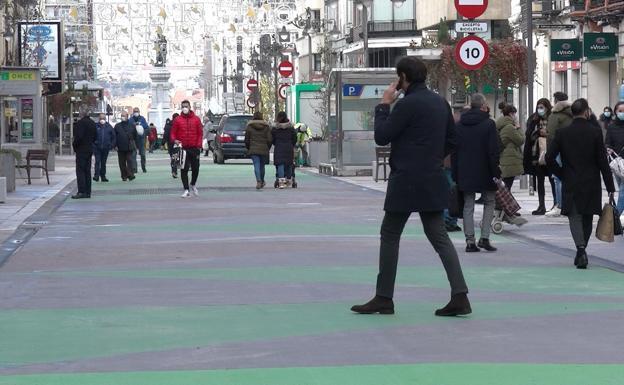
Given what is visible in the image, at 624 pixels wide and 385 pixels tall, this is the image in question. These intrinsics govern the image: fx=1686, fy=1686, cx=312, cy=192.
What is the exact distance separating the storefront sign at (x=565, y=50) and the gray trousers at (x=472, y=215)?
28846 mm

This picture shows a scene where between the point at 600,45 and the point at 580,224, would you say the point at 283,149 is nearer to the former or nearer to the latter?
the point at 600,45

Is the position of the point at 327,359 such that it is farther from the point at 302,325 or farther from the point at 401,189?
the point at 401,189

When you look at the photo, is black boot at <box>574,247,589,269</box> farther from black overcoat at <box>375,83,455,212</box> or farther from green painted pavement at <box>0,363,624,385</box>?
green painted pavement at <box>0,363,624,385</box>

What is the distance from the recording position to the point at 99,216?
87.5 ft

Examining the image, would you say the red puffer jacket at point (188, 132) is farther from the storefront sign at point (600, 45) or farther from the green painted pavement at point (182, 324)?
the green painted pavement at point (182, 324)

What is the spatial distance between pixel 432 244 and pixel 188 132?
2107 centimetres

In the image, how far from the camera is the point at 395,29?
94.4 meters

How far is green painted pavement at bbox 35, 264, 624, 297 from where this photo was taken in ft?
48.3

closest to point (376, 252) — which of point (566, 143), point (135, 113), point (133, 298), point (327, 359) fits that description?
point (566, 143)

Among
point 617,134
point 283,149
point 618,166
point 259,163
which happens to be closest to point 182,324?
point 618,166

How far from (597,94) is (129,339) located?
132 ft

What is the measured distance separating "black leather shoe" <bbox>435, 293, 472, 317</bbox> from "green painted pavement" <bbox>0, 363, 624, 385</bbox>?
7.89ft

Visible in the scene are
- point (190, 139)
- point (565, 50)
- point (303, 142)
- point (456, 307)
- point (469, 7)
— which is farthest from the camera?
point (303, 142)

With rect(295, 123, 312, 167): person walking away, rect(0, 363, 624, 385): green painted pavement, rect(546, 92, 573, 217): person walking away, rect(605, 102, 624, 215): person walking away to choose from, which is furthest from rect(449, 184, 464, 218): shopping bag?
rect(295, 123, 312, 167): person walking away
